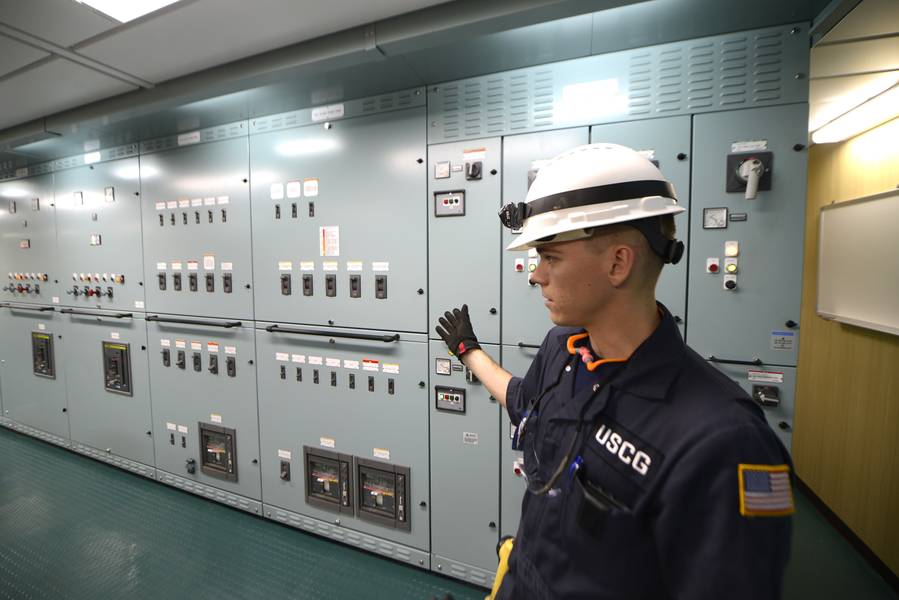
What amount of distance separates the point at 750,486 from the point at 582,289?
0.50 meters

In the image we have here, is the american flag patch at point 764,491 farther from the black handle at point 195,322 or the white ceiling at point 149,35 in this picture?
the black handle at point 195,322

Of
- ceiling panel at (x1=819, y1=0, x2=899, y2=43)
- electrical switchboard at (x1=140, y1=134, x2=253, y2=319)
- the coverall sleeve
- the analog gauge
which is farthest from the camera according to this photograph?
electrical switchboard at (x1=140, y1=134, x2=253, y2=319)

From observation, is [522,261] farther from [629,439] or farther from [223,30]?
[223,30]

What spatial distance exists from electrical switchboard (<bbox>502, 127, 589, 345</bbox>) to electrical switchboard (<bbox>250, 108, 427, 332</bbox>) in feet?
1.68

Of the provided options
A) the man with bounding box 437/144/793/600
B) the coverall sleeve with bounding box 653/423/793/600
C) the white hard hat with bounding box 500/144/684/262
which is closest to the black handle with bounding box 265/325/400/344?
the man with bounding box 437/144/793/600

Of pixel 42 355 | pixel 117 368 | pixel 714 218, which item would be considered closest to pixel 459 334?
pixel 714 218

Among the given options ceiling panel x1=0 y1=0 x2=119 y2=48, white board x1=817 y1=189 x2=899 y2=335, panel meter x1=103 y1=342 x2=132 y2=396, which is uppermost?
ceiling panel x1=0 y1=0 x2=119 y2=48

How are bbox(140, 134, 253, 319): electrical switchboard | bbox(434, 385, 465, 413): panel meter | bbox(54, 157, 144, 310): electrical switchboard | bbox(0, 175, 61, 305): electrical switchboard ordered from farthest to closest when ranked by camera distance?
1. bbox(0, 175, 61, 305): electrical switchboard
2. bbox(54, 157, 144, 310): electrical switchboard
3. bbox(140, 134, 253, 319): electrical switchboard
4. bbox(434, 385, 465, 413): panel meter

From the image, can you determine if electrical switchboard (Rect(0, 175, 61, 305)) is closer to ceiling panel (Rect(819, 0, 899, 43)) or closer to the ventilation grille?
the ventilation grille

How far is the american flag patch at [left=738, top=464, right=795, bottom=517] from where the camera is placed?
0.65 m

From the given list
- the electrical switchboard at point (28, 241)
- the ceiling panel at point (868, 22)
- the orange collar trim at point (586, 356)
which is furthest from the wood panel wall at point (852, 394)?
the electrical switchboard at point (28, 241)

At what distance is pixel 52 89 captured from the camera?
2344 millimetres

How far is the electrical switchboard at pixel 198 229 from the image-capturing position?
8.89 ft

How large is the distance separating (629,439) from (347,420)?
203 cm
